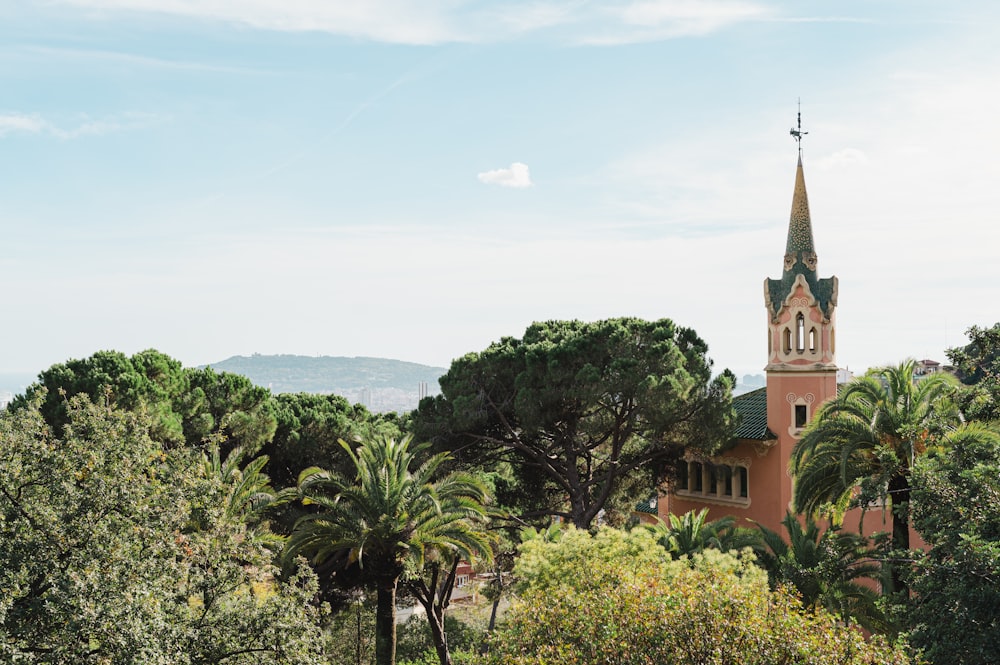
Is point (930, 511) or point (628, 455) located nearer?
point (930, 511)

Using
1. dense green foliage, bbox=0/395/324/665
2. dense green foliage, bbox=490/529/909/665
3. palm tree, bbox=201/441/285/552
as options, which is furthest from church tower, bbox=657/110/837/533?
dense green foliage, bbox=0/395/324/665

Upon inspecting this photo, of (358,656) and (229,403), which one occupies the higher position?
(229,403)

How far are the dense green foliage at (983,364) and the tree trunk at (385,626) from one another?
14720 millimetres

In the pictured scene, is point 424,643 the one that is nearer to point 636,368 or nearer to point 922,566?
point 636,368

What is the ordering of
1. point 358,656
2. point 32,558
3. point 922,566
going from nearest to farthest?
point 32,558
point 922,566
point 358,656

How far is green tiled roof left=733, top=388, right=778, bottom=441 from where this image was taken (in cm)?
3147

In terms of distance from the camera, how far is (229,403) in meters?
32.7

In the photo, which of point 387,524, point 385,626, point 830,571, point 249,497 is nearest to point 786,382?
point 830,571

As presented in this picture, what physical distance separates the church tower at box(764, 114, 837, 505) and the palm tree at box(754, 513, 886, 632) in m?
7.53

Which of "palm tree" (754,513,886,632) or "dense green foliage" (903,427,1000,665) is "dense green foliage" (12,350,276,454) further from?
"dense green foliage" (903,427,1000,665)

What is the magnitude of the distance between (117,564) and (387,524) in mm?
12007

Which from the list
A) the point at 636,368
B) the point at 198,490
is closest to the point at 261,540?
the point at 198,490

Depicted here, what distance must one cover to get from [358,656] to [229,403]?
32.1ft

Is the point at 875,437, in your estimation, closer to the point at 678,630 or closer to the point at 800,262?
the point at 800,262
